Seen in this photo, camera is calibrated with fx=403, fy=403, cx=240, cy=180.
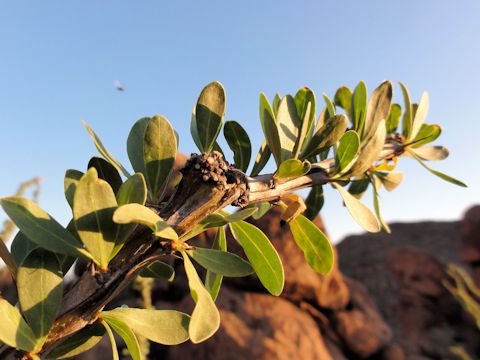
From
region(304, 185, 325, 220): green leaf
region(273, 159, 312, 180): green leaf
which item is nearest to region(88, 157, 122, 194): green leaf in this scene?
region(273, 159, 312, 180): green leaf

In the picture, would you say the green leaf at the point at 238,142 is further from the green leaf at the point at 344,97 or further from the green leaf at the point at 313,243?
the green leaf at the point at 344,97

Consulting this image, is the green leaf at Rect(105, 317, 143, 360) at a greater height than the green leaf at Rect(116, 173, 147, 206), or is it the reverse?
the green leaf at Rect(116, 173, 147, 206)

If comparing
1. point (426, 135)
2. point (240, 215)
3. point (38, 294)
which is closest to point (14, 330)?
point (38, 294)

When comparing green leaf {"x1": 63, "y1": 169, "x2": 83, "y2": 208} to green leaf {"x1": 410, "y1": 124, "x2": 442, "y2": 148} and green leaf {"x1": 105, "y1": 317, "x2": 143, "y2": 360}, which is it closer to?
green leaf {"x1": 105, "y1": 317, "x2": 143, "y2": 360}

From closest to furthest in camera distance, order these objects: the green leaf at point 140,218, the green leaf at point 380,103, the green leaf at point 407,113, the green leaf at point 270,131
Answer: the green leaf at point 140,218 < the green leaf at point 270,131 < the green leaf at point 380,103 < the green leaf at point 407,113

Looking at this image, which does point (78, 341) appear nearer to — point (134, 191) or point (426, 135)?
point (134, 191)

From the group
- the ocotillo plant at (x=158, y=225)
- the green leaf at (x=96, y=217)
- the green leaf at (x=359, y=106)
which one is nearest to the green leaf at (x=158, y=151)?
the ocotillo plant at (x=158, y=225)

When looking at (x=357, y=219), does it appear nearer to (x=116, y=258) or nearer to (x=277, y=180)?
(x=277, y=180)

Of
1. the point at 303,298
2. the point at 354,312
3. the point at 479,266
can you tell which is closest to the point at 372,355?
the point at 354,312
